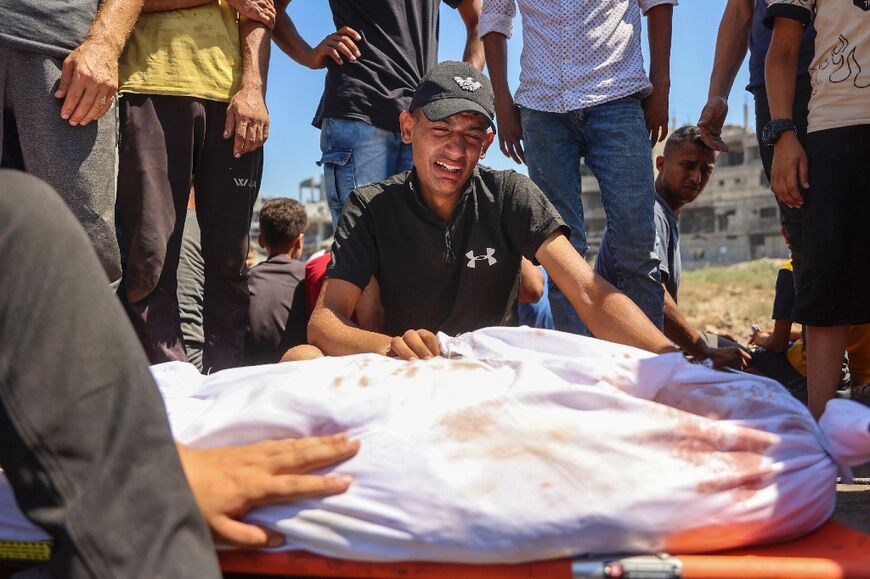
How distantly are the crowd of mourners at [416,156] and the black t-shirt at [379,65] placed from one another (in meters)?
0.01

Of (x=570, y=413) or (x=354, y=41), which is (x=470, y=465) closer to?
(x=570, y=413)

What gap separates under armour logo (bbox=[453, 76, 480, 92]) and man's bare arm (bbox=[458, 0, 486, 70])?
1142mm

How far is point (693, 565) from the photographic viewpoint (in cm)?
149

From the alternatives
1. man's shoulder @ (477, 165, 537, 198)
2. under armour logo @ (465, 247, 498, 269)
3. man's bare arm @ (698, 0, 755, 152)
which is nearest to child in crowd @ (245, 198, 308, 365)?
under armour logo @ (465, 247, 498, 269)

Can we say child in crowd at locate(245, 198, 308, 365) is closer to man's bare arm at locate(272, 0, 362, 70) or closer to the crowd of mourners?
the crowd of mourners

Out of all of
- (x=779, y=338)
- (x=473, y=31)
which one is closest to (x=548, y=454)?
(x=473, y=31)

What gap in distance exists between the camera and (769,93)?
3082mm

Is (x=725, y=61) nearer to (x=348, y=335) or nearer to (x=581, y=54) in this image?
(x=581, y=54)

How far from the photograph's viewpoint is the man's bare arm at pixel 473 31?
4070 millimetres

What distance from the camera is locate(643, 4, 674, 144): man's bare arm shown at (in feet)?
11.8

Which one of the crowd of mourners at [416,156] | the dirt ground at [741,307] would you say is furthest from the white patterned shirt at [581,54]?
the dirt ground at [741,307]

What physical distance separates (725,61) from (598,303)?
1.89 metres

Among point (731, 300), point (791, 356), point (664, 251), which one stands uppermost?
point (664, 251)

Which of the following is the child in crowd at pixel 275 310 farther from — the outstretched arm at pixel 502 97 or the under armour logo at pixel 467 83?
the under armour logo at pixel 467 83
